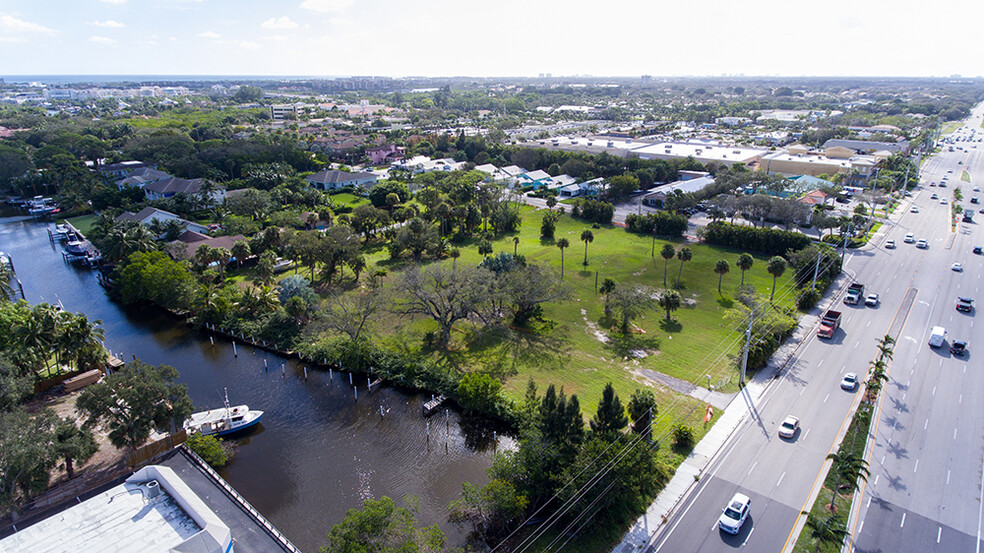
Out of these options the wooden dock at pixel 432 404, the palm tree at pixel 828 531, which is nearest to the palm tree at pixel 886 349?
the palm tree at pixel 828 531

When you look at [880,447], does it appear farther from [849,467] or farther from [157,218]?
[157,218]

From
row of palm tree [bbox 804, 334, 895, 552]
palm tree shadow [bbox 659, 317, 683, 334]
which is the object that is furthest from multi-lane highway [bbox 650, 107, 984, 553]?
palm tree shadow [bbox 659, 317, 683, 334]

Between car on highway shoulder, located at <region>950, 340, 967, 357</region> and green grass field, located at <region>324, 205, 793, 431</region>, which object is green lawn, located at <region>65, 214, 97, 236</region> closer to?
green grass field, located at <region>324, 205, 793, 431</region>

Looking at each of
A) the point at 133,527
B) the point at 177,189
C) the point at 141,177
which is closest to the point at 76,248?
the point at 177,189

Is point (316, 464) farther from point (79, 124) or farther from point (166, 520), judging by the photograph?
point (79, 124)

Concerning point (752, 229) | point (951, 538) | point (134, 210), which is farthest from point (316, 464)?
point (134, 210)
